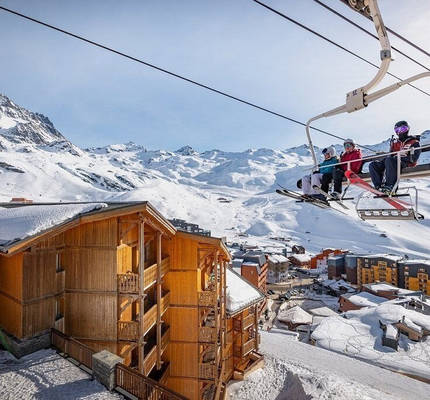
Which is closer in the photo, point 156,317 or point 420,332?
point 156,317

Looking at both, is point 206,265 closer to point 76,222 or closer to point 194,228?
point 194,228

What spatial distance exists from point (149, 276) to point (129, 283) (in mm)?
1316

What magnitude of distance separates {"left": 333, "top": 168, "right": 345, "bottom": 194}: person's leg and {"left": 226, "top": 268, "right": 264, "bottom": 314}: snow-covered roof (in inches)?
398

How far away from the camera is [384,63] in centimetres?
444

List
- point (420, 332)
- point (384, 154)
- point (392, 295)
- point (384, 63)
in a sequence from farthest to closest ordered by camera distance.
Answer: point (392, 295) → point (420, 332) → point (384, 154) → point (384, 63)

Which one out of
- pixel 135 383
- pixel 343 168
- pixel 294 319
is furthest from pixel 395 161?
pixel 294 319

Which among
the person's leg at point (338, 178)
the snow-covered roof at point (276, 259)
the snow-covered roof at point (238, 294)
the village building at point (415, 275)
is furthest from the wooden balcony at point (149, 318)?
the village building at point (415, 275)

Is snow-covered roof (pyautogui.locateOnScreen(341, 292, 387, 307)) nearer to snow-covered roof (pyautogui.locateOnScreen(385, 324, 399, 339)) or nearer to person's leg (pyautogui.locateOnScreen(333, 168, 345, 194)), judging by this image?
snow-covered roof (pyautogui.locateOnScreen(385, 324, 399, 339))

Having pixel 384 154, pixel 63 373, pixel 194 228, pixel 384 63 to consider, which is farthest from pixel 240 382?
pixel 384 63

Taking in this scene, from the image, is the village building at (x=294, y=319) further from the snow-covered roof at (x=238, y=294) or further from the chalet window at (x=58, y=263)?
the chalet window at (x=58, y=263)

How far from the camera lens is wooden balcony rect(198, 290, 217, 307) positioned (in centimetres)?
1334

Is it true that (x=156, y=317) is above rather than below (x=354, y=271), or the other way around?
above

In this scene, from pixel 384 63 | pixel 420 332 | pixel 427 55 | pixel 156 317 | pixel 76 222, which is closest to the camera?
pixel 384 63

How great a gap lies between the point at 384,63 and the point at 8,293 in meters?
11.5
